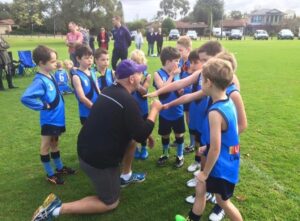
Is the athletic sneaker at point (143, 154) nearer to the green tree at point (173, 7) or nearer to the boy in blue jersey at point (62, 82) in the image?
the boy in blue jersey at point (62, 82)

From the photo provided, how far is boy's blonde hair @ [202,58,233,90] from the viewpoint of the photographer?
9.54ft

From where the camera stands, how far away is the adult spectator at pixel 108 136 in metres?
3.39

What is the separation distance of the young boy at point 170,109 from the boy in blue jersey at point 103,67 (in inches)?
30.6

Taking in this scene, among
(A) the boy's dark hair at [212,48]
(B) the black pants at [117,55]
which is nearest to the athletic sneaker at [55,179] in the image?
(A) the boy's dark hair at [212,48]

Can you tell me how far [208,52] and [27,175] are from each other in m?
3.23

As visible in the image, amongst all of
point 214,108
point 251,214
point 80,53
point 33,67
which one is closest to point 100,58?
point 80,53

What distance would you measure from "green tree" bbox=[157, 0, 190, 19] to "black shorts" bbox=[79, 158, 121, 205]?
130924 mm

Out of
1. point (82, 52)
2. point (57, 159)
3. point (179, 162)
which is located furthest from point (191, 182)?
point (82, 52)

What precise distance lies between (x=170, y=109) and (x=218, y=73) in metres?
2.05

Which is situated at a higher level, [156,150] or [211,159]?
[211,159]

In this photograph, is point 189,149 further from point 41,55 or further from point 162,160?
point 41,55

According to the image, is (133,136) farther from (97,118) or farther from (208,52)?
(208,52)

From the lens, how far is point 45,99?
4.32 metres

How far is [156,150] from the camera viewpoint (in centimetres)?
580
